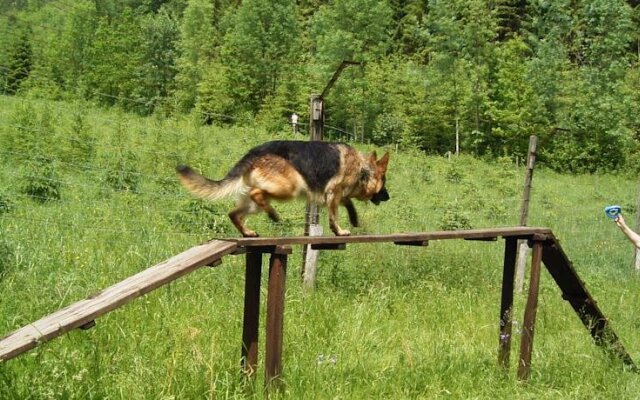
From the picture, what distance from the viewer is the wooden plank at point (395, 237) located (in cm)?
398

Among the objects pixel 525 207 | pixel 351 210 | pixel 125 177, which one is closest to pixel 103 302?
pixel 351 210

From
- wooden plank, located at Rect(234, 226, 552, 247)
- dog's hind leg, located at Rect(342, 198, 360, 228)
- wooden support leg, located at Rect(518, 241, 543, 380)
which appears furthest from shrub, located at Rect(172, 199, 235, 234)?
wooden support leg, located at Rect(518, 241, 543, 380)

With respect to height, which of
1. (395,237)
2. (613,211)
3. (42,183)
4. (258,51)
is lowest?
(42,183)

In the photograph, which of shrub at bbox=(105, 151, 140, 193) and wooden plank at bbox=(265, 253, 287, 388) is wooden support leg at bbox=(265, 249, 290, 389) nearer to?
wooden plank at bbox=(265, 253, 287, 388)

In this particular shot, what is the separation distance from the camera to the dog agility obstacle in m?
3.21

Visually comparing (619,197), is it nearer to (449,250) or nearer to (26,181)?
(449,250)

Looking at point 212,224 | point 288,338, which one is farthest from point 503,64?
point 288,338

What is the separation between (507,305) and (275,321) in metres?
2.48

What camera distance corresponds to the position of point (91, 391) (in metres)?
3.73

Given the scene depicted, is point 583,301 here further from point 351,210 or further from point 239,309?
point 239,309

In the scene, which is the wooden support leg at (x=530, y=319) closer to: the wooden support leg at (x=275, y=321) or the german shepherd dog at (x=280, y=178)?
the german shepherd dog at (x=280, y=178)

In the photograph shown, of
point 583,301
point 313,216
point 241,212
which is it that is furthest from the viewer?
point 313,216

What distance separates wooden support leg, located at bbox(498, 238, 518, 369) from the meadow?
5.3 inches

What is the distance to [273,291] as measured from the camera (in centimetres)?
410
